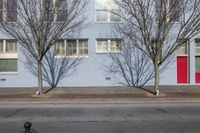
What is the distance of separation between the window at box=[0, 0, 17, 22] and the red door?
12956 millimetres

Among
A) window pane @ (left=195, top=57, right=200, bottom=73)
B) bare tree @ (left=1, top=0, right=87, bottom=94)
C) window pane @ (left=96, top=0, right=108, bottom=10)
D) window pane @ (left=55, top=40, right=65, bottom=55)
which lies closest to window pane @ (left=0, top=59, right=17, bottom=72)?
window pane @ (left=55, top=40, right=65, bottom=55)

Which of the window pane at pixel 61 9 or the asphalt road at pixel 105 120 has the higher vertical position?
the window pane at pixel 61 9

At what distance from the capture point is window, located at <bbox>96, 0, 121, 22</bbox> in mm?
24844

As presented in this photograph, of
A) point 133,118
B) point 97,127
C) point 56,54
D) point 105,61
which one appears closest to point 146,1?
point 105,61

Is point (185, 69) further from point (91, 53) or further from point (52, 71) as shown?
point (52, 71)

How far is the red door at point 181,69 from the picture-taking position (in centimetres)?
2575

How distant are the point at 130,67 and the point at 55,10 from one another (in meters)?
8.00

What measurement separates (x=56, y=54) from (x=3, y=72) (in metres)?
4.33

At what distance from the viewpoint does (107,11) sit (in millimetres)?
25203

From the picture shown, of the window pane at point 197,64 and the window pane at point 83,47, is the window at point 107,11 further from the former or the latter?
the window pane at point 197,64

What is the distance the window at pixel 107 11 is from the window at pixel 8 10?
23.3 feet

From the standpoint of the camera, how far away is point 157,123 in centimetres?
1090

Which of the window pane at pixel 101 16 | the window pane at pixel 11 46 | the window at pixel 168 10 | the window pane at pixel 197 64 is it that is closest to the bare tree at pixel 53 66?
the window pane at pixel 11 46

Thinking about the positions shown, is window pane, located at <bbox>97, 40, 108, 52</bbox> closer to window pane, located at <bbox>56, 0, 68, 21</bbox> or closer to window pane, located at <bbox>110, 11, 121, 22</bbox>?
window pane, located at <bbox>110, 11, 121, 22</bbox>
